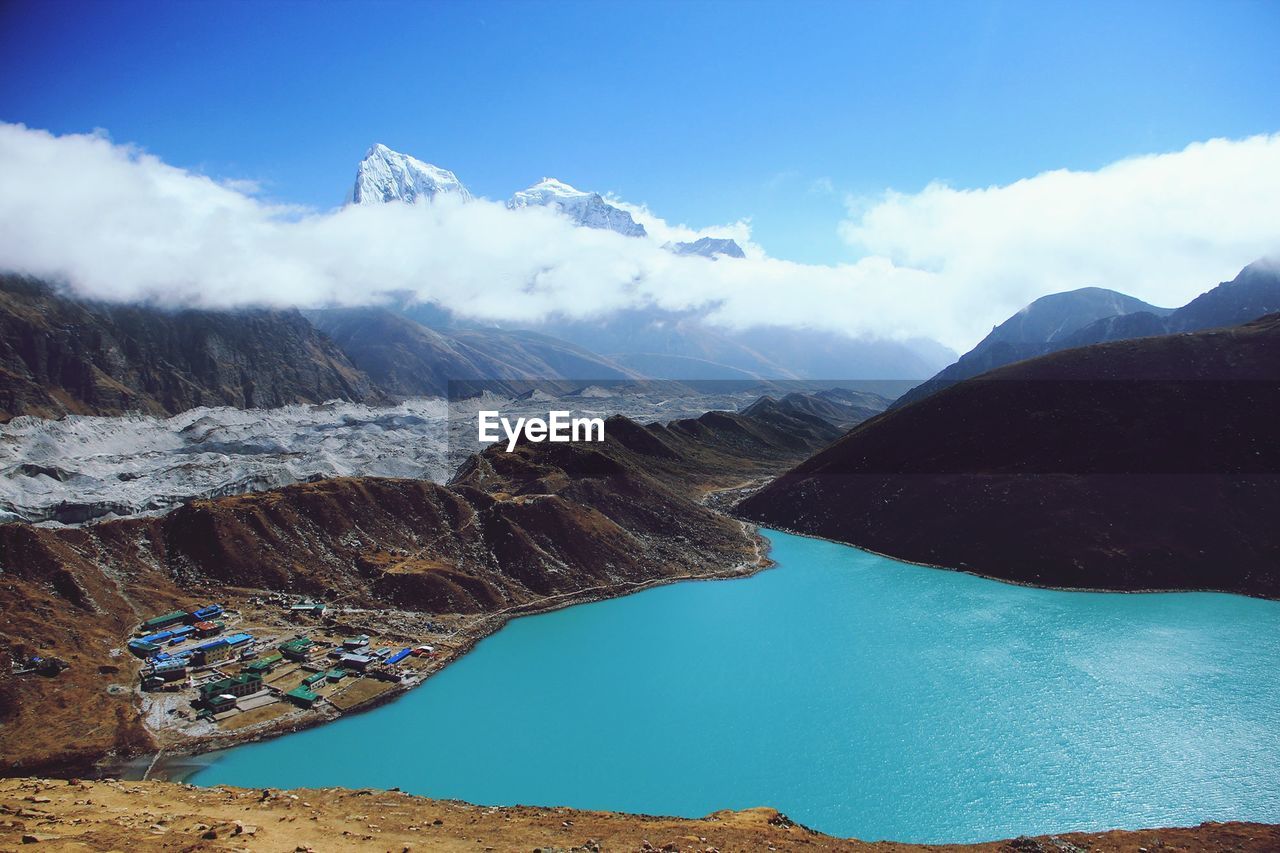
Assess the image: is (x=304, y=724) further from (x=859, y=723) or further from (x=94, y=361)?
(x=94, y=361)

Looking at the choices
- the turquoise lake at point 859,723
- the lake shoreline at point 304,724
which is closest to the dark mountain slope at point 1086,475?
the turquoise lake at point 859,723

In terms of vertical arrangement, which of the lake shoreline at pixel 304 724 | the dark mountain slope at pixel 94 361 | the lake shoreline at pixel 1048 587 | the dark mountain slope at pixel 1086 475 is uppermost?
the dark mountain slope at pixel 94 361

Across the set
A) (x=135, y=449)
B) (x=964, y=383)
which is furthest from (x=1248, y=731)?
(x=135, y=449)

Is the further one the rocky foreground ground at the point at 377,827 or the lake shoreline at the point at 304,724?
the lake shoreline at the point at 304,724

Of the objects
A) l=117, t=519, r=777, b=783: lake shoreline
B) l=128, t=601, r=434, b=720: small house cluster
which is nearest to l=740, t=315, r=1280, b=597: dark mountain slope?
l=117, t=519, r=777, b=783: lake shoreline

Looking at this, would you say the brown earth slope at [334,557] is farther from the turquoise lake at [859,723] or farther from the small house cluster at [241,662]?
the turquoise lake at [859,723]

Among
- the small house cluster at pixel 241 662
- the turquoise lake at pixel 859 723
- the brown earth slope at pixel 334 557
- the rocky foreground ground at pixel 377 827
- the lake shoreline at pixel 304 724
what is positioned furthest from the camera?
the small house cluster at pixel 241 662
